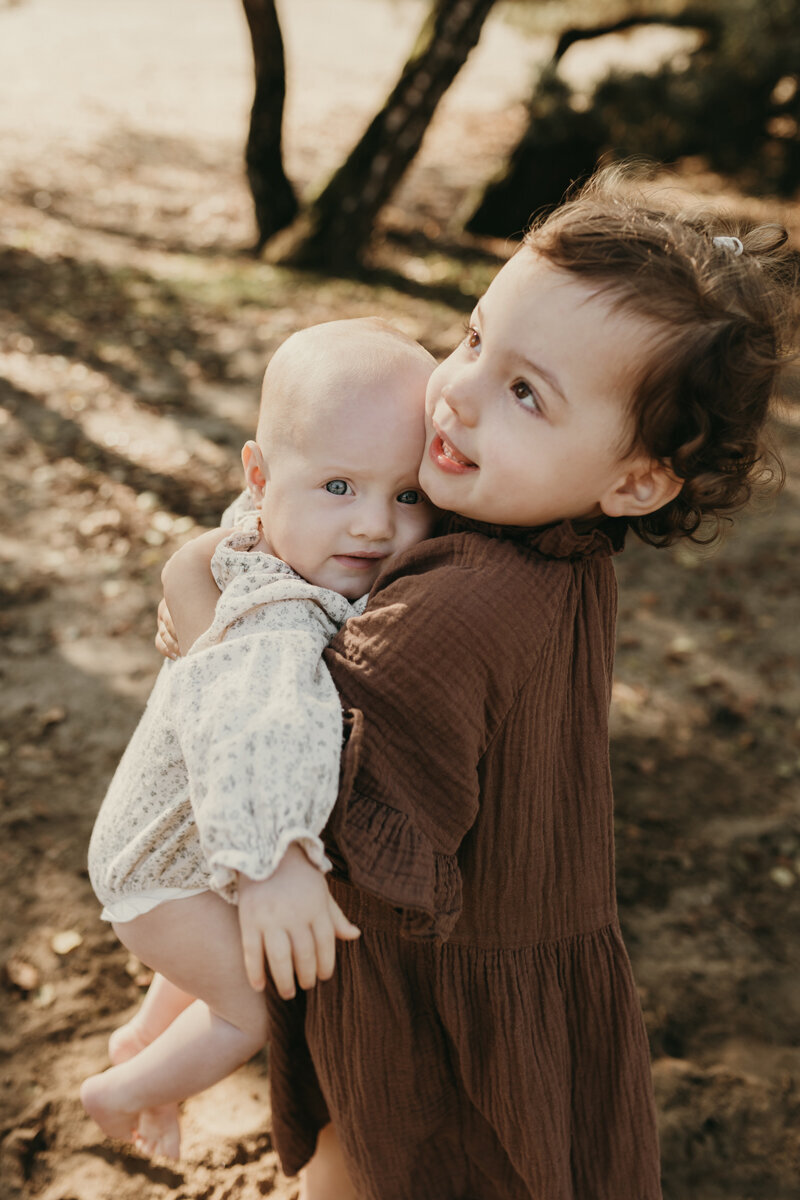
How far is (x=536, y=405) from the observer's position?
4.97 feet

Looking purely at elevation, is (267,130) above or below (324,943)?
below

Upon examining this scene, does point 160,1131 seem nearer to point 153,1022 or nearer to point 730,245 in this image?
point 153,1022

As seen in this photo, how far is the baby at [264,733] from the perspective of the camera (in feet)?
4.24

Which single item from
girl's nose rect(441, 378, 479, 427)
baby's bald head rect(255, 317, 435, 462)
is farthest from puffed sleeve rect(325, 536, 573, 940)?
baby's bald head rect(255, 317, 435, 462)

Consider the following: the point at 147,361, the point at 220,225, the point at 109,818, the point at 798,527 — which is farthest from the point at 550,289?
the point at 220,225

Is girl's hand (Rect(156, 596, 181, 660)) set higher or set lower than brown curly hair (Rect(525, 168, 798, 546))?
lower

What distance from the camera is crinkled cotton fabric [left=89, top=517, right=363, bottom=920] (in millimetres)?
1272

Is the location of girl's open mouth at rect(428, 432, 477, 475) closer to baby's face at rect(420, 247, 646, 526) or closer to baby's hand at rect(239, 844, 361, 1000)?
baby's face at rect(420, 247, 646, 526)

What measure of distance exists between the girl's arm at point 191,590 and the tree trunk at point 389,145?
281 inches

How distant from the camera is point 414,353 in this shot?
1754 millimetres

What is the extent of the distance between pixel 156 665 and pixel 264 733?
3.01 metres

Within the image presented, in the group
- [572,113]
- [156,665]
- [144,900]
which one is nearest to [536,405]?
[144,900]

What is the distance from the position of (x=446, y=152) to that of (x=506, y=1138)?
1351cm

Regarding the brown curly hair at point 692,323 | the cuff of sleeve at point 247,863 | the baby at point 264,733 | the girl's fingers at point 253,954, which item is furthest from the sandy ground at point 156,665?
the cuff of sleeve at point 247,863
